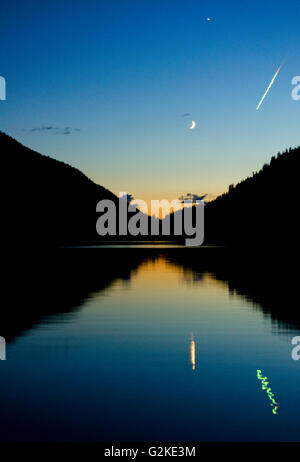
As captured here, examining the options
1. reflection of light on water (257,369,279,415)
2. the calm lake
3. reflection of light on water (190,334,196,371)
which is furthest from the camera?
reflection of light on water (190,334,196,371)

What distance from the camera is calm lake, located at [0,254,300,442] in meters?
9.00

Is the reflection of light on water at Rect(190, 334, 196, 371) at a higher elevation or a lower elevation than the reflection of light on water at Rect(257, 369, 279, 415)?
higher

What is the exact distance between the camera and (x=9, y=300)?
25.9 metres

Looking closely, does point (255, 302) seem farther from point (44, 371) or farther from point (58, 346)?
point (44, 371)

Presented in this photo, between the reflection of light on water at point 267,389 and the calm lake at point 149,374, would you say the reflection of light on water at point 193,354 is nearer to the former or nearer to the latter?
the calm lake at point 149,374

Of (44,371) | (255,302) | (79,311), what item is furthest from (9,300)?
(44,371)

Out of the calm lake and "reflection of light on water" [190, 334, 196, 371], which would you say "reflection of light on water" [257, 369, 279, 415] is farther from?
"reflection of light on water" [190, 334, 196, 371]

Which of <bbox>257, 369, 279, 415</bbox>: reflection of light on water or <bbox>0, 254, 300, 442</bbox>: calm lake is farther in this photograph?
<bbox>257, 369, 279, 415</bbox>: reflection of light on water

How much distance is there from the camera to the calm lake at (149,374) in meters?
9.00

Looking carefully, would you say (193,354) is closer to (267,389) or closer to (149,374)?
(149,374)

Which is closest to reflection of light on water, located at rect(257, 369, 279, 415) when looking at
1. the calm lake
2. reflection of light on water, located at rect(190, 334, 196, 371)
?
the calm lake

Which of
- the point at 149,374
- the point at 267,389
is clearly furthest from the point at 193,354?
the point at 267,389
